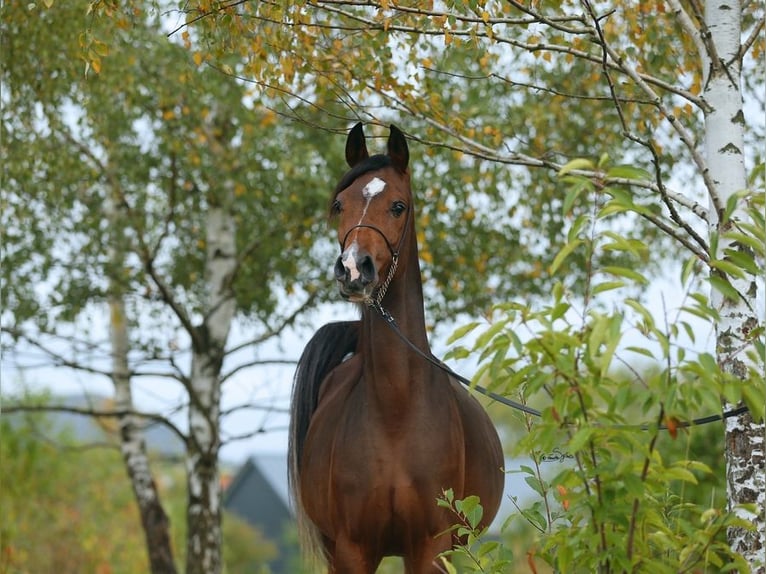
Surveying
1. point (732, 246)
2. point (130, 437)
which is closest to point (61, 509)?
point (130, 437)

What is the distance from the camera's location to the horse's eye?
406 centimetres

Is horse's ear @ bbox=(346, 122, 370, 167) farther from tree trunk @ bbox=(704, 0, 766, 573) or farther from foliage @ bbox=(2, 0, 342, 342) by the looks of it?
foliage @ bbox=(2, 0, 342, 342)

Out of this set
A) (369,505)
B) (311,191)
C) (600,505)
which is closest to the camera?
(600,505)

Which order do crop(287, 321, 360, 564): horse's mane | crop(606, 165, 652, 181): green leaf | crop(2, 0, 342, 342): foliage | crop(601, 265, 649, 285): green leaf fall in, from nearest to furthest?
crop(601, 265, 649, 285): green leaf → crop(606, 165, 652, 181): green leaf → crop(287, 321, 360, 564): horse's mane → crop(2, 0, 342, 342): foliage

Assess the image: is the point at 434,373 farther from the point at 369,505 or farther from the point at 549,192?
the point at 549,192

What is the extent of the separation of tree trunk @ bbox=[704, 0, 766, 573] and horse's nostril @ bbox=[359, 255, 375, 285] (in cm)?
127

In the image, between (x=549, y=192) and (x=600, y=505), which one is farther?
(x=549, y=192)

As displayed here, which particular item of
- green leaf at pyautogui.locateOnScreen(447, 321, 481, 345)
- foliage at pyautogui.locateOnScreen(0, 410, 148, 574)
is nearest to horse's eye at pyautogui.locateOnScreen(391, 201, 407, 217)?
green leaf at pyautogui.locateOnScreen(447, 321, 481, 345)

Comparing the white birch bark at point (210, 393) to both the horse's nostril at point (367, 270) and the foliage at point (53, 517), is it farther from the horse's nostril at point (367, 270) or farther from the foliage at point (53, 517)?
the foliage at point (53, 517)

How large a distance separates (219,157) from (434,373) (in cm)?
639

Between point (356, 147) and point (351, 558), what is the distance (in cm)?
180

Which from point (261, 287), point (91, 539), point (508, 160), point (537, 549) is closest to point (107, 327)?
point (261, 287)

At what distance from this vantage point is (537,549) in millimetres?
2855

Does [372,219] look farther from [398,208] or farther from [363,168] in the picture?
[363,168]
